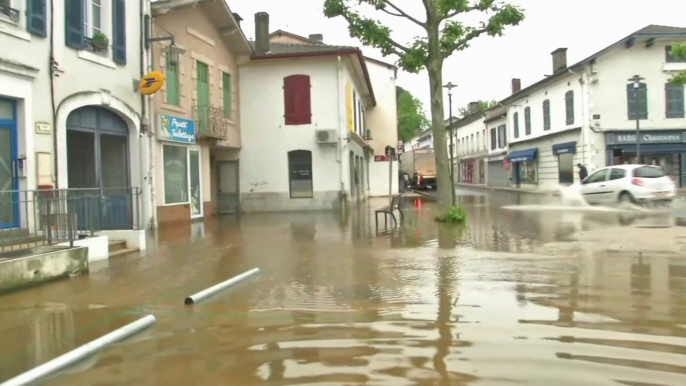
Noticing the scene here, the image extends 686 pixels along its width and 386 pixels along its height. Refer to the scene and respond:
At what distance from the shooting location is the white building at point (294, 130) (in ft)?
76.5

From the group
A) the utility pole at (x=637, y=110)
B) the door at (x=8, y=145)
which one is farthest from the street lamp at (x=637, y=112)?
the door at (x=8, y=145)

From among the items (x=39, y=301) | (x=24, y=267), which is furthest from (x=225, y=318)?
(x=24, y=267)

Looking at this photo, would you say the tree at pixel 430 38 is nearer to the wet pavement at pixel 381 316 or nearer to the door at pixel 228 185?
the wet pavement at pixel 381 316

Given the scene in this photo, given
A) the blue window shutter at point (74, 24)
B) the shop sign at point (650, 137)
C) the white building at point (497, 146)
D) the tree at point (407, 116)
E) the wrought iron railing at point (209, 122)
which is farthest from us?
the tree at point (407, 116)

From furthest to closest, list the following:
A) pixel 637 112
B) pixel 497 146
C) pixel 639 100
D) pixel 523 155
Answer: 1. pixel 497 146
2. pixel 523 155
3. pixel 639 100
4. pixel 637 112

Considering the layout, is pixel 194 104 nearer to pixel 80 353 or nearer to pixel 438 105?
pixel 438 105

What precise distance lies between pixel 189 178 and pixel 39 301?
11993mm

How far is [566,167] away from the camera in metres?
36.1

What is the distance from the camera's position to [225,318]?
20.2ft

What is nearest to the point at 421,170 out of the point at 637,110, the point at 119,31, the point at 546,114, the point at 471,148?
the point at 546,114

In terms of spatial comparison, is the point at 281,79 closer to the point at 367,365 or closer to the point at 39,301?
the point at 39,301

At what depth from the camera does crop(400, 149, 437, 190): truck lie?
47812 mm

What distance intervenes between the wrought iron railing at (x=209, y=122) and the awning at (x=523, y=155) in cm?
2670

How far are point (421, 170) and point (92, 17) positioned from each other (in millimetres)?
36863
